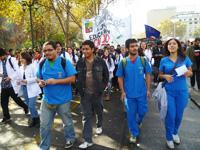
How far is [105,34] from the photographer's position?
12.7 metres

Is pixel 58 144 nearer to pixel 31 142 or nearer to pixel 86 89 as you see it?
pixel 31 142

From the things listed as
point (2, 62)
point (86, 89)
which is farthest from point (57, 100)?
point (2, 62)

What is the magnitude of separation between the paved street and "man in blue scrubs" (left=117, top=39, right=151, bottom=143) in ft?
1.33

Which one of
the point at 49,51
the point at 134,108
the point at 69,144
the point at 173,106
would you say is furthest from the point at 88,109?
the point at 173,106

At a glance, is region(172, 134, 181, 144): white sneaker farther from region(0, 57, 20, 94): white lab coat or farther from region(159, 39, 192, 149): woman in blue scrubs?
region(0, 57, 20, 94): white lab coat

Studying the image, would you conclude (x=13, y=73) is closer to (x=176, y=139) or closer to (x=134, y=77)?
(x=134, y=77)

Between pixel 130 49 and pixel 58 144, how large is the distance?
83.3 inches

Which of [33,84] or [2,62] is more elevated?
[2,62]

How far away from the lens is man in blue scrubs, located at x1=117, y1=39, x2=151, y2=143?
5.56 metres

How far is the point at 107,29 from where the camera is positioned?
41.8 feet

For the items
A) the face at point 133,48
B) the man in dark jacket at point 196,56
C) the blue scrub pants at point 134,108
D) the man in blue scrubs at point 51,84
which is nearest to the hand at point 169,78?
the blue scrub pants at point 134,108

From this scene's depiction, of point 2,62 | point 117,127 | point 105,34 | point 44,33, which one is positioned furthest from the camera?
Result: point 44,33

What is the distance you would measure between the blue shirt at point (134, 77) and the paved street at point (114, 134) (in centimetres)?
90

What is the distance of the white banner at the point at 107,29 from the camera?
12281mm
